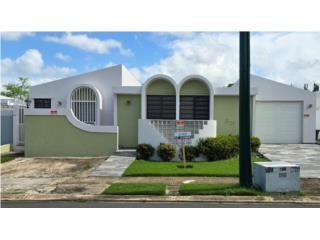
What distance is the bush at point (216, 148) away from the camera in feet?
45.4

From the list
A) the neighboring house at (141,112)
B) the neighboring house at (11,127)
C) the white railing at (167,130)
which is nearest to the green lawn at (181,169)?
the white railing at (167,130)

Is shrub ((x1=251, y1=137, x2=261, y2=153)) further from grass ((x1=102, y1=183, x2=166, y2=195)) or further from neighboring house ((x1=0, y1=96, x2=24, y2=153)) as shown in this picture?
neighboring house ((x1=0, y1=96, x2=24, y2=153))

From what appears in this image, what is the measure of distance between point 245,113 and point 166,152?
18.6ft

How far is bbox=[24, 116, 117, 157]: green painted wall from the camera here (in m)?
14.9

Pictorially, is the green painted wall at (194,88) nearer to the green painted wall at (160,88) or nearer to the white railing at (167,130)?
the green painted wall at (160,88)

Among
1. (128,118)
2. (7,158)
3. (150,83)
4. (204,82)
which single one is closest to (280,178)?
(204,82)

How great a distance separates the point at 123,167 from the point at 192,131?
3612 mm

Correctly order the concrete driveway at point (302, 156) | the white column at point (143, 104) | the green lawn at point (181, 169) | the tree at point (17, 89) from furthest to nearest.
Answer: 1. the tree at point (17, 89)
2. the white column at point (143, 104)
3. the concrete driveway at point (302, 156)
4. the green lawn at point (181, 169)

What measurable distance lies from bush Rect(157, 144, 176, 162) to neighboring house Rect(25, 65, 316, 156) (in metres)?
0.44

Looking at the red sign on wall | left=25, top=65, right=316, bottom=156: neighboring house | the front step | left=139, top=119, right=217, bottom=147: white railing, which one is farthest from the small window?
the red sign on wall

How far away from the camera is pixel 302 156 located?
14547 millimetres

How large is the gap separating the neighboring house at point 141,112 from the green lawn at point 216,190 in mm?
5424

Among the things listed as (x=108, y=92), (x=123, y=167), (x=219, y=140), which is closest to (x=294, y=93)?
(x=219, y=140)

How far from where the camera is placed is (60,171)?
11.9 metres
